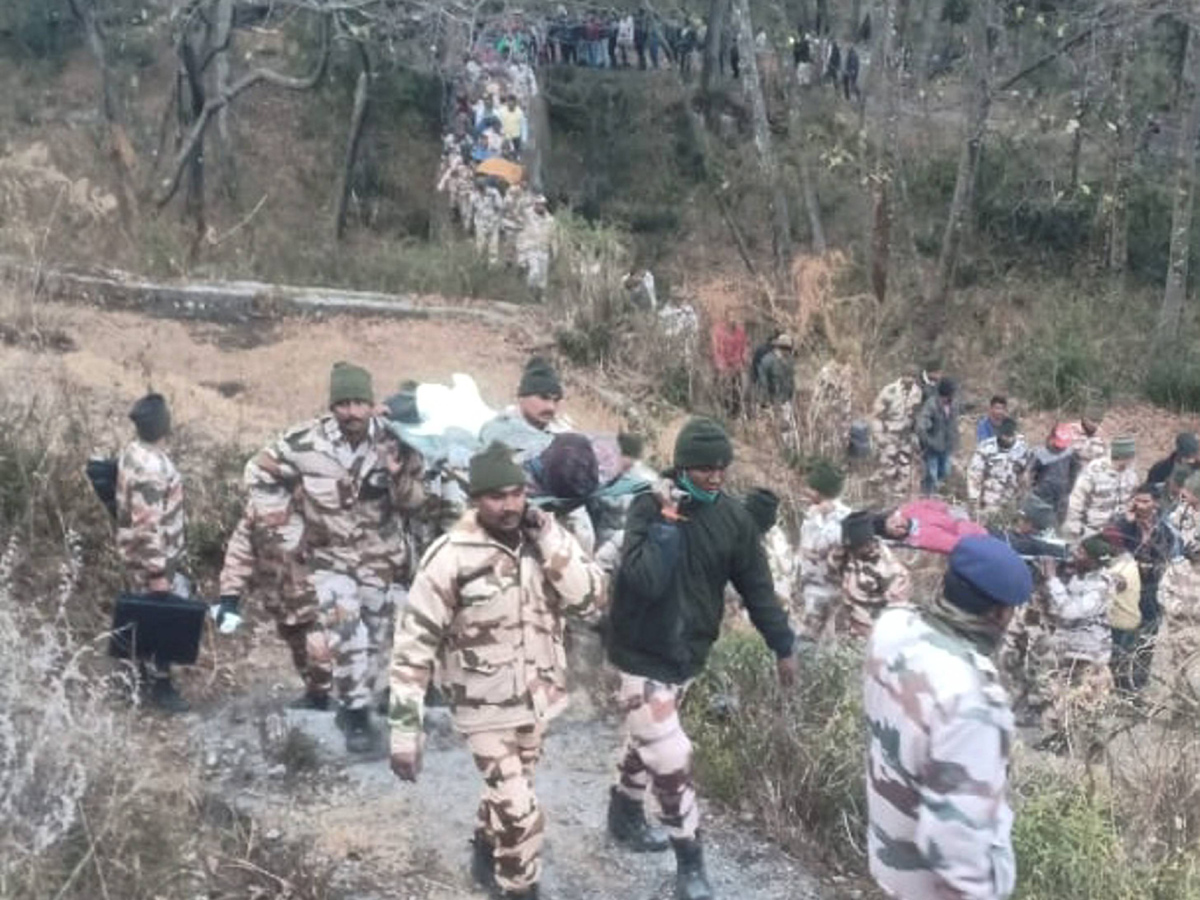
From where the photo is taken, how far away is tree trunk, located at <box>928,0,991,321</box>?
18219mm

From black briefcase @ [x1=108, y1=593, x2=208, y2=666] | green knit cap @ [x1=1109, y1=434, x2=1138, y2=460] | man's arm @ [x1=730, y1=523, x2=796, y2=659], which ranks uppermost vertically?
man's arm @ [x1=730, y1=523, x2=796, y2=659]

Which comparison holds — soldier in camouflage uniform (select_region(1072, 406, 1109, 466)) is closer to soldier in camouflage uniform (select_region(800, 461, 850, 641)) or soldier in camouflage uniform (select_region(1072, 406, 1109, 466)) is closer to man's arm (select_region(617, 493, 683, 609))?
soldier in camouflage uniform (select_region(800, 461, 850, 641))

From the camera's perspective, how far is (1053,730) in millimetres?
7027

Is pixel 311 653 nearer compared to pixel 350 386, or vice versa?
pixel 350 386

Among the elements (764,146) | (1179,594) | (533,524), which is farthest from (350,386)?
(764,146)

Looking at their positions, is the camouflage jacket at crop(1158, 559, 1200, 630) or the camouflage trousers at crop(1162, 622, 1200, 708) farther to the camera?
the camouflage jacket at crop(1158, 559, 1200, 630)

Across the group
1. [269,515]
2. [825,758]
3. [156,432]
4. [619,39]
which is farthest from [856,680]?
[619,39]

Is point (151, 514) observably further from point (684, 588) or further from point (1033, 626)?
point (1033, 626)

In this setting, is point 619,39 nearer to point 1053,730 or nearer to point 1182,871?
point 1053,730

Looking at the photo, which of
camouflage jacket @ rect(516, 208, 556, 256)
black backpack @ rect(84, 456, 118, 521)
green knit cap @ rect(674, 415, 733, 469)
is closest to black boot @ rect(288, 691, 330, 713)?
black backpack @ rect(84, 456, 118, 521)

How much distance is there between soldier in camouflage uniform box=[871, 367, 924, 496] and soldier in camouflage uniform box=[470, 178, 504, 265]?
4943 mm

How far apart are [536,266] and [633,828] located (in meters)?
10.7

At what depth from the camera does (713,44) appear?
85.4 feet

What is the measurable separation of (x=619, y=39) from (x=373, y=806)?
2224cm
